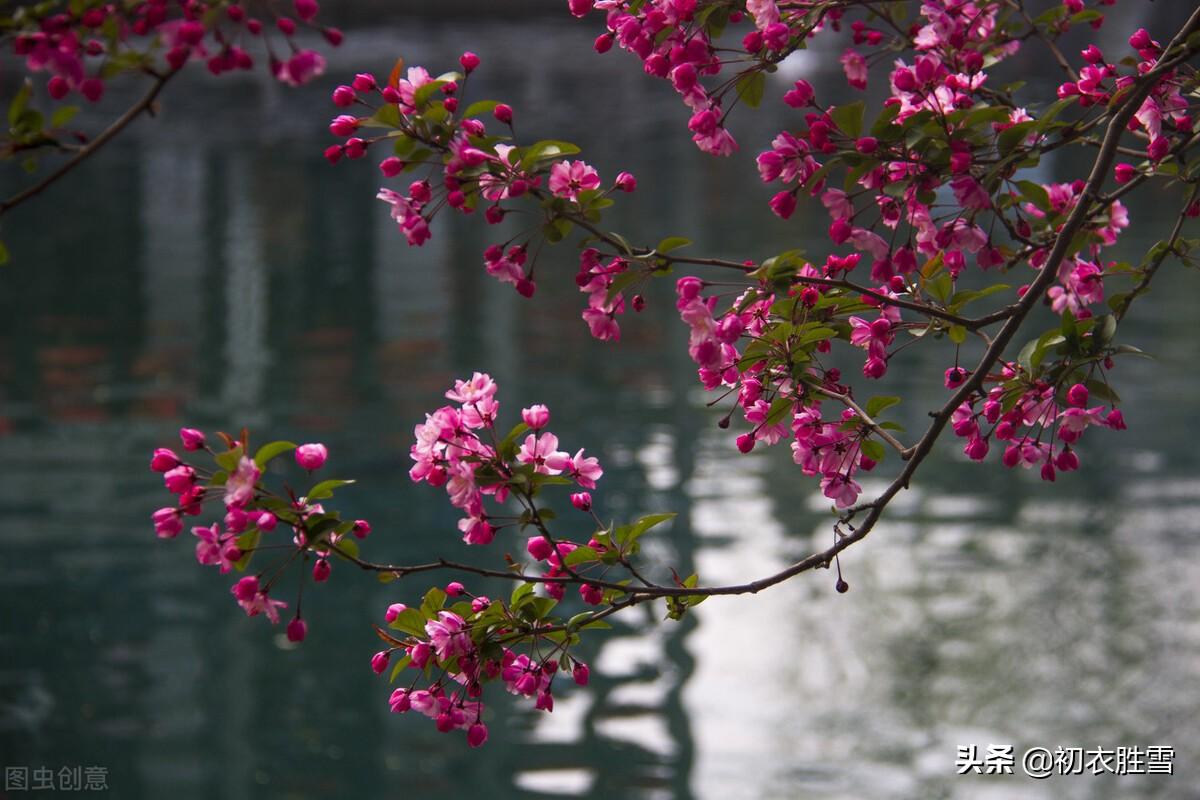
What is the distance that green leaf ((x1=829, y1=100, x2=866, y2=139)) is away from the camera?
4.49ft

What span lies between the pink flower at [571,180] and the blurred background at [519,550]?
232cm

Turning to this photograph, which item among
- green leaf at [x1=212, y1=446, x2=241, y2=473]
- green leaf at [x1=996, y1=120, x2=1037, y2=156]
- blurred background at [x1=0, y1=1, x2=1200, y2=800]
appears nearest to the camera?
green leaf at [x1=212, y1=446, x2=241, y2=473]

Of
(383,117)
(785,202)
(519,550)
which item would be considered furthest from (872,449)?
(519,550)

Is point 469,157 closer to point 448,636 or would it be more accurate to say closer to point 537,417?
point 537,417

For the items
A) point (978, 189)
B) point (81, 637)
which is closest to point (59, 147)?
point (978, 189)

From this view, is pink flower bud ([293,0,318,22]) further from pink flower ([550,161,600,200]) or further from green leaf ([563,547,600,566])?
green leaf ([563,547,600,566])

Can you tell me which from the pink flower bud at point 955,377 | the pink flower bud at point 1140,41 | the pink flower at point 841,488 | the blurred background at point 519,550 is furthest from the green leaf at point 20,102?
the blurred background at point 519,550

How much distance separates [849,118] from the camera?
54.5 inches

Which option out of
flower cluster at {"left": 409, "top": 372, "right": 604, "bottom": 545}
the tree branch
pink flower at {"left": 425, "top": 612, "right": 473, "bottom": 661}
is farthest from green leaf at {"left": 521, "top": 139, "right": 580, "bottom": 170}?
pink flower at {"left": 425, "top": 612, "right": 473, "bottom": 661}

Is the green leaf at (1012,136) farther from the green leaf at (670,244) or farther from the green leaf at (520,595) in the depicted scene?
the green leaf at (520,595)

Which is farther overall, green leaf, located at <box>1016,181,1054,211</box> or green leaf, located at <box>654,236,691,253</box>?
green leaf, located at <box>1016,181,1054,211</box>

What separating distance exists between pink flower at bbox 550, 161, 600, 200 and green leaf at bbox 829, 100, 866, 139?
24 centimetres

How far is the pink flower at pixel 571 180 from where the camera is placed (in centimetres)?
139

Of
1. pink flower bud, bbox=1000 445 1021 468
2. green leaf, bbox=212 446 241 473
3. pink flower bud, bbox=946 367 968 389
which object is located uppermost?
pink flower bud, bbox=946 367 968 389
